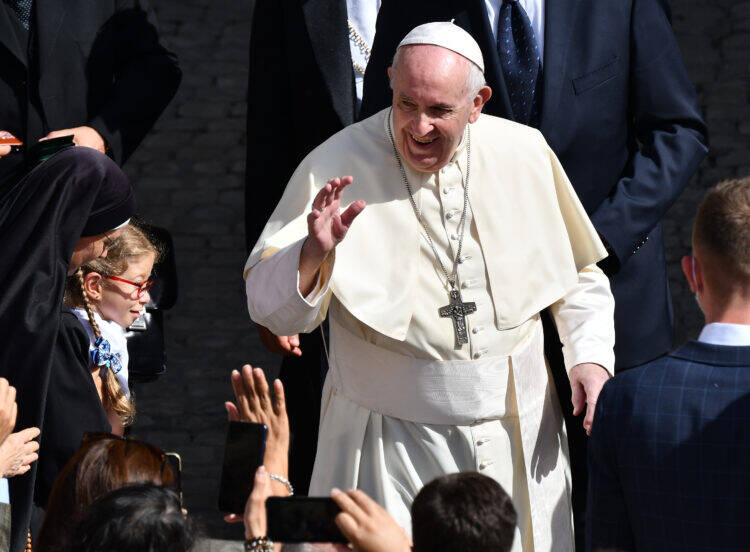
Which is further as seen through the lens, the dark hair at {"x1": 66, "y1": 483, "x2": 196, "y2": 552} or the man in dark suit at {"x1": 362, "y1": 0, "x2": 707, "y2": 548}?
the man in dark suit at {"x1": 362, "y1": 0, "x2": 707, "y2": 548}

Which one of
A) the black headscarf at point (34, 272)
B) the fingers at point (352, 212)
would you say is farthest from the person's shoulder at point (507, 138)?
the black headscarf at point (34, 272)

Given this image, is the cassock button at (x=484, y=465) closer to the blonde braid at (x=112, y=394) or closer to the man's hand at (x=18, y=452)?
the man's hand at (x=18, y=452)

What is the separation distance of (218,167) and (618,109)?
4.32m

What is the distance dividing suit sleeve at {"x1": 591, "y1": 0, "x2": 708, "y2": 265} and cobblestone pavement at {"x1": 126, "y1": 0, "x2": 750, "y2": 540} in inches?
151

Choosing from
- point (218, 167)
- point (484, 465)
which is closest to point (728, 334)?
point (484, 465)

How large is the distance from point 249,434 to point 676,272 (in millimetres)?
5564

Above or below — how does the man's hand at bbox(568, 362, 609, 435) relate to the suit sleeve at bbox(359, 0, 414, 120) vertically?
below

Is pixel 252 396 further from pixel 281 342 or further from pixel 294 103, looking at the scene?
pixel 294 103

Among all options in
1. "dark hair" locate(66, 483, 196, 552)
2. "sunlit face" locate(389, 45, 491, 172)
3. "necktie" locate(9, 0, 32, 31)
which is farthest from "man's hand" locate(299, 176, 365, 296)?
"necktie" locate(9, 0, 32, 31)

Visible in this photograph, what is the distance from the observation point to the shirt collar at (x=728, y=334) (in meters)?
2.61

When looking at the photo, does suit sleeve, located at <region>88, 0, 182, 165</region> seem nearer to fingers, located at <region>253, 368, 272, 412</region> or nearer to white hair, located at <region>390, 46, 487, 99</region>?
white hair, located at <region>390, 46, 487, 99</region>

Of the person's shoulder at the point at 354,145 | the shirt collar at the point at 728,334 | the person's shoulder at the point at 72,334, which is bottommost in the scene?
the person's shoulder at the point at 72,334

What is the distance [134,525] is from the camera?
219cm

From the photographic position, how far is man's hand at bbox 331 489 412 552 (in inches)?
84.4
